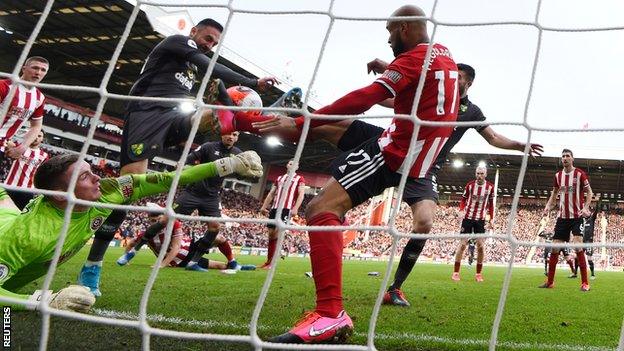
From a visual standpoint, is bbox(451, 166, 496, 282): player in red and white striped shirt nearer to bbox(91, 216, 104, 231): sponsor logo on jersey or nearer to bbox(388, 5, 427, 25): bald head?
bbox(388, 5, 427, 25): bald head

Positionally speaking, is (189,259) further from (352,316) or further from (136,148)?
(352,316)

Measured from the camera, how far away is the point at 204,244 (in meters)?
5.96

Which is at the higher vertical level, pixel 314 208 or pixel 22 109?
pixel 22 109

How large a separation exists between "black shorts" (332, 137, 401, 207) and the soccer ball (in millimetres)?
916

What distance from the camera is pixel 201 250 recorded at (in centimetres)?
609

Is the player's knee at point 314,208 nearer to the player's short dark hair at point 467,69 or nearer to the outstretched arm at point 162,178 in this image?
the outstretched arm at point 162,178

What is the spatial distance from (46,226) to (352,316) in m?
1.77

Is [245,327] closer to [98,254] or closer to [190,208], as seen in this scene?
[98,254]

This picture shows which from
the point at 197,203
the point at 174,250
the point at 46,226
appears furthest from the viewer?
the point at 174,250

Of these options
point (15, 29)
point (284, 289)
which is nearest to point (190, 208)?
point (284, 289)

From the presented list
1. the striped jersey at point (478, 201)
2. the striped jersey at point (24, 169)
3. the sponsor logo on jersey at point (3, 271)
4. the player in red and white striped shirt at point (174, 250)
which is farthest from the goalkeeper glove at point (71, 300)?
the striped jersey at point (478, 201)

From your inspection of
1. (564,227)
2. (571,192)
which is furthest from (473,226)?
(571,192)

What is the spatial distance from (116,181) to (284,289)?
2407 millimetres

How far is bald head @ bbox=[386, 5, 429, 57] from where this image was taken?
271 cm
